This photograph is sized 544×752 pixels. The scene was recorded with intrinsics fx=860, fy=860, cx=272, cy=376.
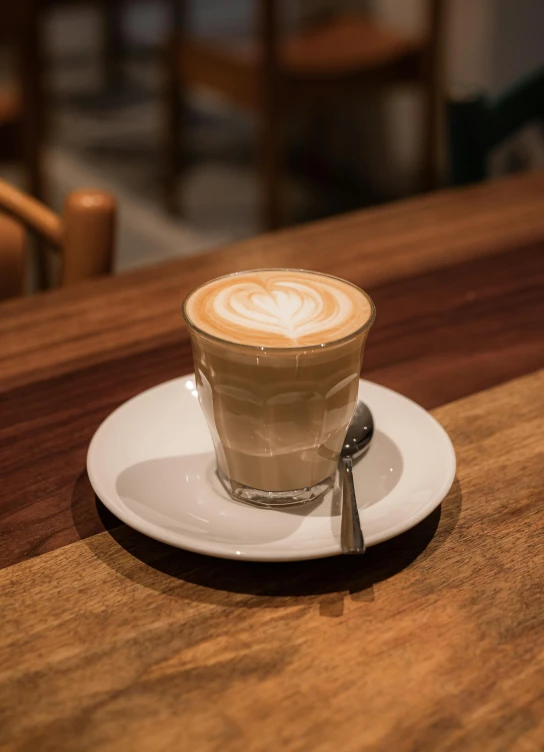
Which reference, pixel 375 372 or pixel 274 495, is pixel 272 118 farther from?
pixel 274 495

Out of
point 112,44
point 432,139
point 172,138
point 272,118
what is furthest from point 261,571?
point 112,44

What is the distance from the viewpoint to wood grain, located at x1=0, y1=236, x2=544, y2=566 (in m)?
0.47

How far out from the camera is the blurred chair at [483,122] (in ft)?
3.42

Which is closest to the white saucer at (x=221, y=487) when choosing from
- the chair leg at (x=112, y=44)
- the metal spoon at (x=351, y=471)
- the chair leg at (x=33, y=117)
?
the metal spoon at (x=351, y=471)

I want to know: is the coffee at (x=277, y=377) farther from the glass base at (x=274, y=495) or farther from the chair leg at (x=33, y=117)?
the chair leg at (x=33, y=117)

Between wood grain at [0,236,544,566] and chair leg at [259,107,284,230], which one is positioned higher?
wood grain at [0,236,544,566]

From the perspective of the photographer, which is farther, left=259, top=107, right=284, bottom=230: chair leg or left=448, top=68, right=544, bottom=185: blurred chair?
left=259, top=107, right=284, bottom=230: chair leg

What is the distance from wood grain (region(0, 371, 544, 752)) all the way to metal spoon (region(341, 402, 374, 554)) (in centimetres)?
3

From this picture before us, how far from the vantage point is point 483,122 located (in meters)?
1.05

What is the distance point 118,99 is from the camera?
3900 mm

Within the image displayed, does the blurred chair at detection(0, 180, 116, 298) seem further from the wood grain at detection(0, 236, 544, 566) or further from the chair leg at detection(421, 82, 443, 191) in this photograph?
the chair leg at detection(421, 82, 443, 191)

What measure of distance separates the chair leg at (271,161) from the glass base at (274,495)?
1805mm

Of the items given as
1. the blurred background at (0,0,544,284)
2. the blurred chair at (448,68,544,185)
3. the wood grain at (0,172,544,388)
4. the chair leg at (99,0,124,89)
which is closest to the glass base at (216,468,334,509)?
the wood grain at (0,172,544,388)

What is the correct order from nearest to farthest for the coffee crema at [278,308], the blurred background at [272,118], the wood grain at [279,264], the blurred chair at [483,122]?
the coffee crema at [278,308] → the wood grain at [279,264] → the blurred chair at [483,122] → the blurred background at [272,118]
